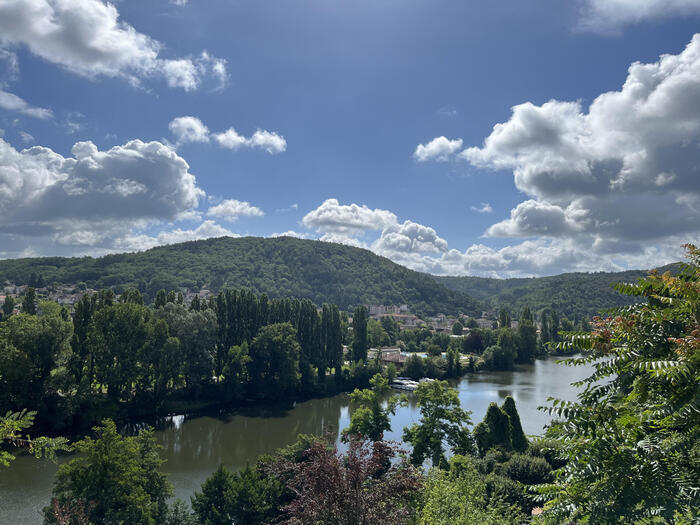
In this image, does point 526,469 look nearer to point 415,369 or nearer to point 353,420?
point 353,420

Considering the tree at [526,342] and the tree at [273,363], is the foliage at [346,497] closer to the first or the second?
the tree at [273,363]

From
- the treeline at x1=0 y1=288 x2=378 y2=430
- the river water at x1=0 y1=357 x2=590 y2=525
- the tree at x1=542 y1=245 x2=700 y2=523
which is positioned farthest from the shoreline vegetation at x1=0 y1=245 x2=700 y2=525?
the river water at x1=0 y1=357 x2=590 y2=525

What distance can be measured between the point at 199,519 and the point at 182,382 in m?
27.0

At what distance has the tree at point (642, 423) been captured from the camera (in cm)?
357

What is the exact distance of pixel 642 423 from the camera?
4.18 meters

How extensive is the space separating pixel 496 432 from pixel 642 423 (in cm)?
1851

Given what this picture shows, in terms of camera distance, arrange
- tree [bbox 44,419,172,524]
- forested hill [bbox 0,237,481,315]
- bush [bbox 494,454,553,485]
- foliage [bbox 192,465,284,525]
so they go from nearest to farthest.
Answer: tree [bbox 44,419,172,524]
foliage [bbox 192,465,284,525]
bush [bbox 494,454,553,485]
forested hill [bbox 0,237,481,315]

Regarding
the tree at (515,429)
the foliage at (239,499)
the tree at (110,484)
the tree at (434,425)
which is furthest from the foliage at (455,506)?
the tree at (515,429)

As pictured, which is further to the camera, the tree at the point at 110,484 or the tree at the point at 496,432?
the tree at the point at 496,432

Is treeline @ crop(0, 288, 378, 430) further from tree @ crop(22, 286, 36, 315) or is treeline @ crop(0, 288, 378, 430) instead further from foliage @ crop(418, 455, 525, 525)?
foliage @ crop(418, 455, 525, 525)

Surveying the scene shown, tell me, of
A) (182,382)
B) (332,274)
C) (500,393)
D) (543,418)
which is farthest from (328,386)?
(332,274)

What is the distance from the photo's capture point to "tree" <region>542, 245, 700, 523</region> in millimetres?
3568

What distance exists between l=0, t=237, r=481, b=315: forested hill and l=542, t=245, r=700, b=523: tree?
14364cm

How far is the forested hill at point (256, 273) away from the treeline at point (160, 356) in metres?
102
